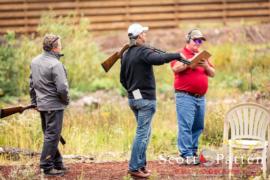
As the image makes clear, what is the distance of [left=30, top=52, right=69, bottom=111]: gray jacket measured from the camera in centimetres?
920

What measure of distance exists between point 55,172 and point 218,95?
7.75 metres

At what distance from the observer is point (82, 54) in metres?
18.2

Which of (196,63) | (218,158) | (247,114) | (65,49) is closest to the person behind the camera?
(247,114)

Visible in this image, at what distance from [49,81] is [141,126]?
1.26m

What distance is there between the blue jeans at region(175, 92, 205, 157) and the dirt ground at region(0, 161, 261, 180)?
0.99 ft

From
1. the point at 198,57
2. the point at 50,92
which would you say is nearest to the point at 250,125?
the point at 198,57

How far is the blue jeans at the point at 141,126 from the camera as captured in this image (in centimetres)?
923

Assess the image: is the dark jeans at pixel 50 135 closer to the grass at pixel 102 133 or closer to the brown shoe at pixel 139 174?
the brown shoe at pixel 139 174

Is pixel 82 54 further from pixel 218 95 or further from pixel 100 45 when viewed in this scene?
pixel 100 45

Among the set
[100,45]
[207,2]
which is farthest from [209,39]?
[100,45]

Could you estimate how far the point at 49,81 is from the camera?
Answer: 9.26m

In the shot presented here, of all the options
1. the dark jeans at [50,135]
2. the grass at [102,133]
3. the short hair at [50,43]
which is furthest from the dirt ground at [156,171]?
the short hair at [50,43]

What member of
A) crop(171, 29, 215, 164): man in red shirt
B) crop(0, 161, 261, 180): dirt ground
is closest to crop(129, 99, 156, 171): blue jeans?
crop(0, 161, 261, 180): dirt ground

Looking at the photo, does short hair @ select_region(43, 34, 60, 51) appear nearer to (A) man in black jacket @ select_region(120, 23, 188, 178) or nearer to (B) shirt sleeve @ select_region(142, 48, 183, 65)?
(A) man in black jacket @ select_region(120, 23, 188, 178)
